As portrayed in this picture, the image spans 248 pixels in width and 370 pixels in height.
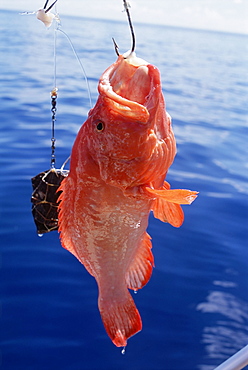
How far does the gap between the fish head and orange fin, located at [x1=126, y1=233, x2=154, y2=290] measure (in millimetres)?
429

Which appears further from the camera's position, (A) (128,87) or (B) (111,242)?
(B) (111,242)

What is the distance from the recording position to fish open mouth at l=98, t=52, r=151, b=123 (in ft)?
4.43

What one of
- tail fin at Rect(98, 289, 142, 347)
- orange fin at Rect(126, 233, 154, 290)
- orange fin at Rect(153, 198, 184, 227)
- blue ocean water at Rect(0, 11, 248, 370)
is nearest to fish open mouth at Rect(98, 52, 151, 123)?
orange fin at Rect(153, 198, 184, 227)

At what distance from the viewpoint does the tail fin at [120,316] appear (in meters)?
1.72

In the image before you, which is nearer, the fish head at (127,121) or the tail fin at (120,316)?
the fish head at (127,121)

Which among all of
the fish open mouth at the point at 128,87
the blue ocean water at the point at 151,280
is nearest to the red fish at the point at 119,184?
the fish open mouth at the point at 128,87

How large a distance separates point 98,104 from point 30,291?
10.9 feet

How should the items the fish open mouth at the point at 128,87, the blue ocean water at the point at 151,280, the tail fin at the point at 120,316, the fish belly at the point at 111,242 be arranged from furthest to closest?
the blue ocean water at the point at 151,280 → the tail fin at the point at 120,316 → the fish belly at the point at 111,242 → the fish open mouth at the point at 128,87

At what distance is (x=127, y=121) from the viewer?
4.58 feet

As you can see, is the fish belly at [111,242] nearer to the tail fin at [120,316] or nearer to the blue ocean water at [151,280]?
the tail fin at [120,316]

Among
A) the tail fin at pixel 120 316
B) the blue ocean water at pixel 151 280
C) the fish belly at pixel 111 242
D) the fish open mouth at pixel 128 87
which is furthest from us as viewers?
the blue ocean water at pixel 151 280

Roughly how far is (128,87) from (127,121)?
11cm

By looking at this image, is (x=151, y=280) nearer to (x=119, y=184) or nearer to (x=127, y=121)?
(x=119, y=184)

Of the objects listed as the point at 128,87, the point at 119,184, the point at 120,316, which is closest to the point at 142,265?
the point at 120,316
